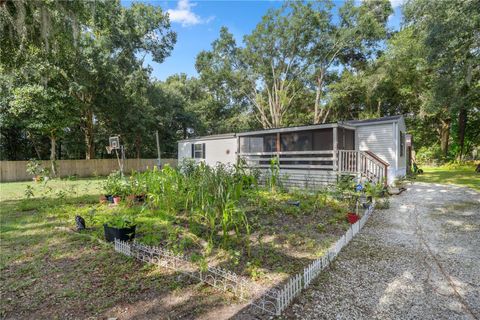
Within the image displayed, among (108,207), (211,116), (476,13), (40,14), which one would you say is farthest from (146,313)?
(211,116)

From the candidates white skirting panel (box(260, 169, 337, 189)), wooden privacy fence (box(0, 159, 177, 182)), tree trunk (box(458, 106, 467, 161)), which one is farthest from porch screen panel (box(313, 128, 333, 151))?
tree trunk (box(458, 106, 467, 161))

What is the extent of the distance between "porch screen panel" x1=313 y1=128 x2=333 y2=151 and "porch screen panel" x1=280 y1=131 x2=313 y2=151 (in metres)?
0.20

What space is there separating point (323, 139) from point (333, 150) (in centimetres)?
131

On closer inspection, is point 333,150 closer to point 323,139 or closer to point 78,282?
point 323,139

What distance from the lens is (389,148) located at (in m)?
9.88

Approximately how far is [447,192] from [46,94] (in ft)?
58.1

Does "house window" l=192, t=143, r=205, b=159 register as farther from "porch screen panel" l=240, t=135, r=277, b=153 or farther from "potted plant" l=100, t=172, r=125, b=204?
"potted plant" l=100, t=172, r=125, b=204

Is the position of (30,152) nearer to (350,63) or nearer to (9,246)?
(9,246)

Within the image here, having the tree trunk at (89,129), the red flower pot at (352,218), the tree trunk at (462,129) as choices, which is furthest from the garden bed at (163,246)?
the tree trunk at (462,129)

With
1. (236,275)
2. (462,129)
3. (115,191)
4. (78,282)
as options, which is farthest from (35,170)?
(462,129)

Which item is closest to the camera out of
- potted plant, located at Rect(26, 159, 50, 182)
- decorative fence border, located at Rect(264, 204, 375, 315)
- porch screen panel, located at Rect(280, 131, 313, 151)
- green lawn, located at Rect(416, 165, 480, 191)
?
decorative fence border, located at Rect(264, 204, 375, 315)

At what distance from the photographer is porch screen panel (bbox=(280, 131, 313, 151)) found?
9812 millimetres

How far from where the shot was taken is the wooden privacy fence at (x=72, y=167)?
14148 mm

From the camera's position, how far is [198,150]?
14.9 metres
